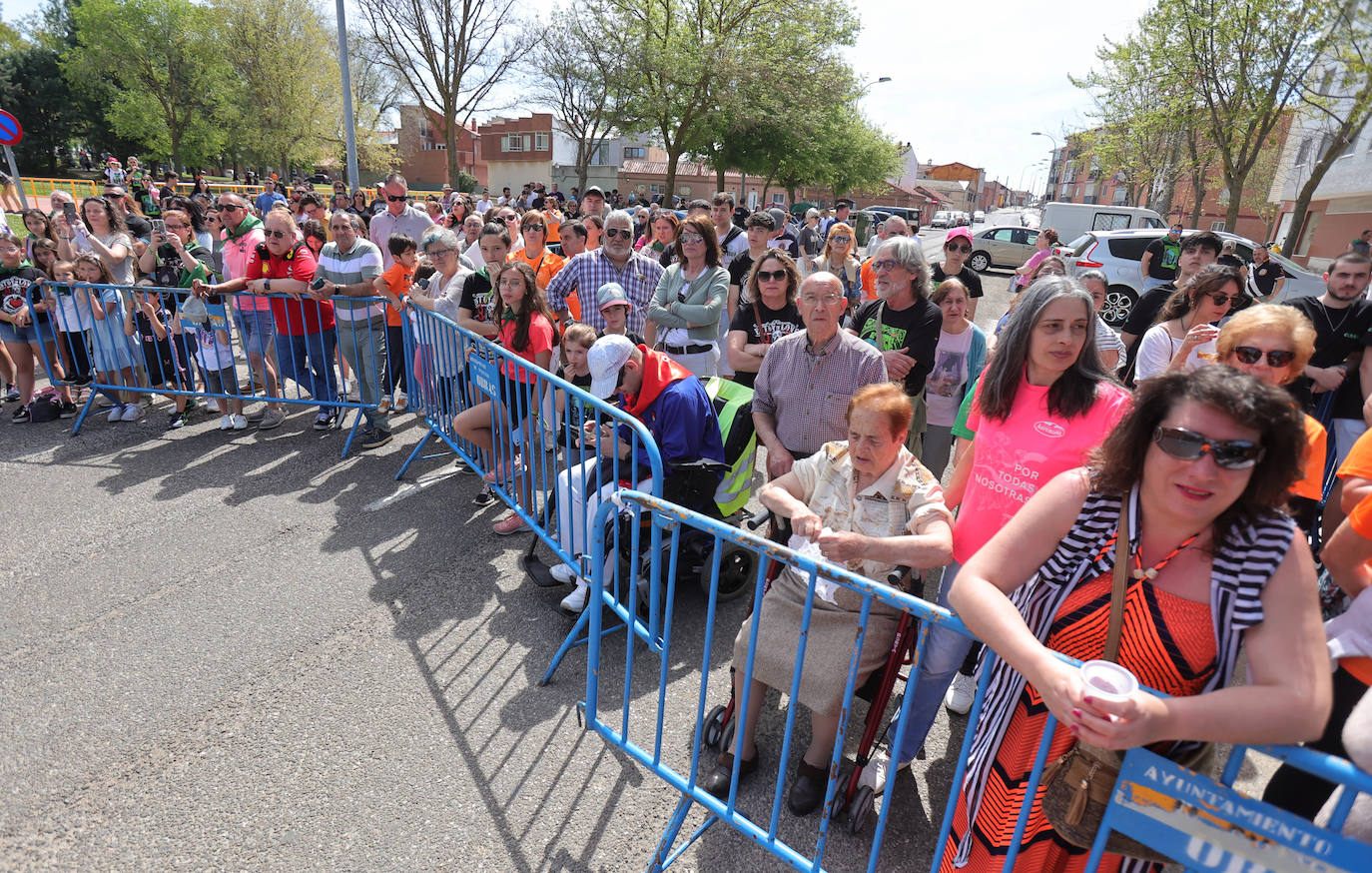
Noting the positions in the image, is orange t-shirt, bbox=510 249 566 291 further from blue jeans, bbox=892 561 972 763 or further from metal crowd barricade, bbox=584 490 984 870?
blue jeans, bbox=892 561 972 763

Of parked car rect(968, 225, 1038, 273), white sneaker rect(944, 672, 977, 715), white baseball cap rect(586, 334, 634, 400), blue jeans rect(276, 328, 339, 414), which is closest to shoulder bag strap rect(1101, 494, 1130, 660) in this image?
white sneaker rect(944, 672, 977, 715)

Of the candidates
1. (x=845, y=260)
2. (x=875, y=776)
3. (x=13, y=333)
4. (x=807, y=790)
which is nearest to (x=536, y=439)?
(x=807, y=790)

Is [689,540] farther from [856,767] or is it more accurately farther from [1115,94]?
[1115,94]

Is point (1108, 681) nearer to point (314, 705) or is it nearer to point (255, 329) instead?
point (314, 705)

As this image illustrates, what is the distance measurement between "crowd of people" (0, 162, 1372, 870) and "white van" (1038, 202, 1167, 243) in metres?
19.7

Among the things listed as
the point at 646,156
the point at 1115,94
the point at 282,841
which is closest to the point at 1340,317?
the point at 282,841

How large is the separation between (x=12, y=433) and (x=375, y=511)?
3886 millimetres

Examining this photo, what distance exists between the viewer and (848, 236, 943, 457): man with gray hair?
3.89 metres

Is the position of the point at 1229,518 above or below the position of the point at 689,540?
above

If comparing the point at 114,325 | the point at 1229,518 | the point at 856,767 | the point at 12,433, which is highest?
the point at 1229,518

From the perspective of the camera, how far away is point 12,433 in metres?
5.93

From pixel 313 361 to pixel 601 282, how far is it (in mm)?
2820

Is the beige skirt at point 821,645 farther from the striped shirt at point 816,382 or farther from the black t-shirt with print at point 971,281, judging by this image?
the black t-shirt with print at point 971,281

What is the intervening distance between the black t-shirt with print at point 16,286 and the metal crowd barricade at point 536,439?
351 cm
